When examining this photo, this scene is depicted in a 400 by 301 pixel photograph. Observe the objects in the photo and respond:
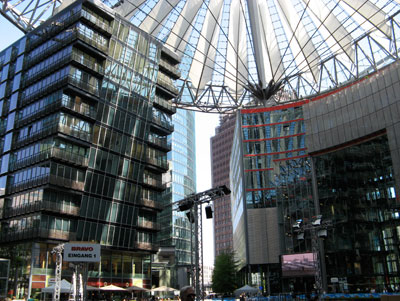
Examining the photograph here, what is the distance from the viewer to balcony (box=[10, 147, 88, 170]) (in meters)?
48.3

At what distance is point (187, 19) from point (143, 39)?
7.10 meters

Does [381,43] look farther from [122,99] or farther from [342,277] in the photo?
[122,99]

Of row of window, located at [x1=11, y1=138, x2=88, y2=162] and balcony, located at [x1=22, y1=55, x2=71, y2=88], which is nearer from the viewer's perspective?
row of window, located at [x1=11, y1=138, x2=88, y2=162]

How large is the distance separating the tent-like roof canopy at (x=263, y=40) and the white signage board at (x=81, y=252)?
35743 mm

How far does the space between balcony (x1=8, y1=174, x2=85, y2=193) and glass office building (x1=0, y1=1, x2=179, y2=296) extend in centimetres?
13

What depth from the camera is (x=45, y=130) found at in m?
50.4

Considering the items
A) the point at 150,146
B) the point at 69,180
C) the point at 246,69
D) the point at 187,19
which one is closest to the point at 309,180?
the point at 246,69

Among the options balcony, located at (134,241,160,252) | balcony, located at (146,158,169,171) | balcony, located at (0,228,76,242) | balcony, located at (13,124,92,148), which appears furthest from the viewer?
balcony, located at (146,158,169,171)

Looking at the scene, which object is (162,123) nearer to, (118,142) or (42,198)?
(118,142)

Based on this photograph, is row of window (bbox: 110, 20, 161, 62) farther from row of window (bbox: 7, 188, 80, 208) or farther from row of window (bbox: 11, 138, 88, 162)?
row of window (bbox: 7, 188, 80, 208)

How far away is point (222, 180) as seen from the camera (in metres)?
190

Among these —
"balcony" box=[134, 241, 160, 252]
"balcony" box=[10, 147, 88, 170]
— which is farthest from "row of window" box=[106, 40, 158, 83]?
"balcony" box=[134, 241, 160, 252]

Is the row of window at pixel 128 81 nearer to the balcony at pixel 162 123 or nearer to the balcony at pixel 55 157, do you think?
the balcony at pixel 162 123

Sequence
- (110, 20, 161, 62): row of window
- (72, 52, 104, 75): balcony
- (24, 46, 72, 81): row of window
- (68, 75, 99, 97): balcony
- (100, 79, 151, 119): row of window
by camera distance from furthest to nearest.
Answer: (110, 20, 161, 62): row of window → (100, 79, 151, 119): row of window → (24, 46, 72, 81): row of window → (72, 52, 104, 75): balcony → (68, 75, 99, 97): balcony
